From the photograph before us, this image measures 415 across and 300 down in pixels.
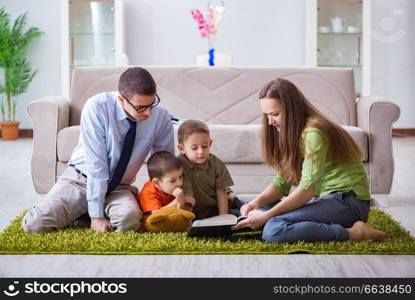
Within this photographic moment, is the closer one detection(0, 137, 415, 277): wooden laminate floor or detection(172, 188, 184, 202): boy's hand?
detection(0, 137, 415, 277): wooden laminate floor

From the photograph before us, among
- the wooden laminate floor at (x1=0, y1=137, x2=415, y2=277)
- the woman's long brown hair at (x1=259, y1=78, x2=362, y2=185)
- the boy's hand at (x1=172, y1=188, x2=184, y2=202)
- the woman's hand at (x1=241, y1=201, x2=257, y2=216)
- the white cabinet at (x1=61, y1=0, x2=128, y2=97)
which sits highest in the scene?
the white cabinet at (x1=61, y1=0, x2=128, y2=97)

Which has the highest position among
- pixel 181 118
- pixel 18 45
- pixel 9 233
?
pixel 18 45

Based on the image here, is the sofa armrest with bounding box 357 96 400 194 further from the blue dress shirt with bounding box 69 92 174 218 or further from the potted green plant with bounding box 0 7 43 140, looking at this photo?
the potted green plant with bounding box 0 7 43 140

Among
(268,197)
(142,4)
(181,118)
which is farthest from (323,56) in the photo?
(268,197)

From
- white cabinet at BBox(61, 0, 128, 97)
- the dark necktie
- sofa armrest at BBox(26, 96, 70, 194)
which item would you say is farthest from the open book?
white cabinet at BBox(61, 0, 128, 97)

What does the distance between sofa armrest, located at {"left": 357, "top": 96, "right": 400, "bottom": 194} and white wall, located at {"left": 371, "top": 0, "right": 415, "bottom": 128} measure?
13.4ft

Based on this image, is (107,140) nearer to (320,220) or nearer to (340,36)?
(320,220)

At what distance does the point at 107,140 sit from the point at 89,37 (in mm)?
4727

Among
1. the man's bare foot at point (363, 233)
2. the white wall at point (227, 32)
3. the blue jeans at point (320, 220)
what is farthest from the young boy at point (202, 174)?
the white wall at point (227, 32)

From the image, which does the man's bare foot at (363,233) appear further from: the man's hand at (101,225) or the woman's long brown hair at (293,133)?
the man's hand at (101,225)

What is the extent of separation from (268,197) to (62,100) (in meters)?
1.61

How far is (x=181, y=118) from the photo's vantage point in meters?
4.30

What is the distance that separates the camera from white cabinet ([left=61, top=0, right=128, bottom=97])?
292 inches

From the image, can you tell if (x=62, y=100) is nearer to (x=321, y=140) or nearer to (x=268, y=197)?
(x=268, y=197)
